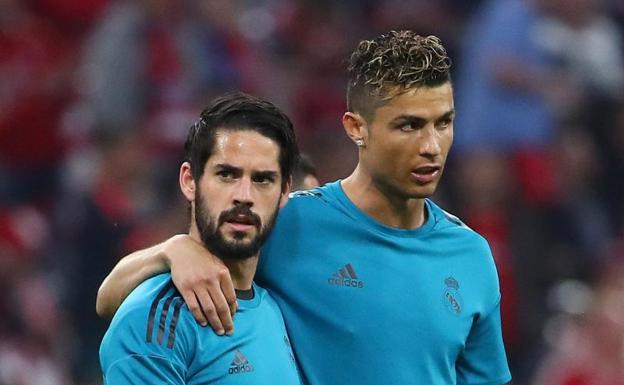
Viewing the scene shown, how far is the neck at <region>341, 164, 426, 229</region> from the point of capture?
4148 mm

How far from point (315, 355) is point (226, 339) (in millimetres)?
394

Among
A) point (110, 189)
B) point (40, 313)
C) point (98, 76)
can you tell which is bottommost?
point (40, 313)

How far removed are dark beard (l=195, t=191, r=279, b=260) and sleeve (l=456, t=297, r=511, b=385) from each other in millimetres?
798

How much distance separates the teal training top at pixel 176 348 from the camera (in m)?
3.59

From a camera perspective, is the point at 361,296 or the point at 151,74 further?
the point at 151,74

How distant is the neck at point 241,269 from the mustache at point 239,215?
130 mm

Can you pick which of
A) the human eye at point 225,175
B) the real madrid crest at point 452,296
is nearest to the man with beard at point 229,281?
the human eye at point 225,175

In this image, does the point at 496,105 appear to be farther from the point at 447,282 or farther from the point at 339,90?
the point at 447,282

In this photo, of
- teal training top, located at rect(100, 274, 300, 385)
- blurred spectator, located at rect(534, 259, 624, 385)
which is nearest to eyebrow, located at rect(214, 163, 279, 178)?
teal training top, located at rect(100, 274, 300, 385)

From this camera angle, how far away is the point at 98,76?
28.3ft

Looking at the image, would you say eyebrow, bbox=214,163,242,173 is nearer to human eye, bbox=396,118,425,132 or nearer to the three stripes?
the three stripes

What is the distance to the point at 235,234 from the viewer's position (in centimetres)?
374

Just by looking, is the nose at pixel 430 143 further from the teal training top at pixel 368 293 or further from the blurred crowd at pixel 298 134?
the blurred crowd at pixel 298 134

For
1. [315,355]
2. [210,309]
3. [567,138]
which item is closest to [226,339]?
[210,309]
